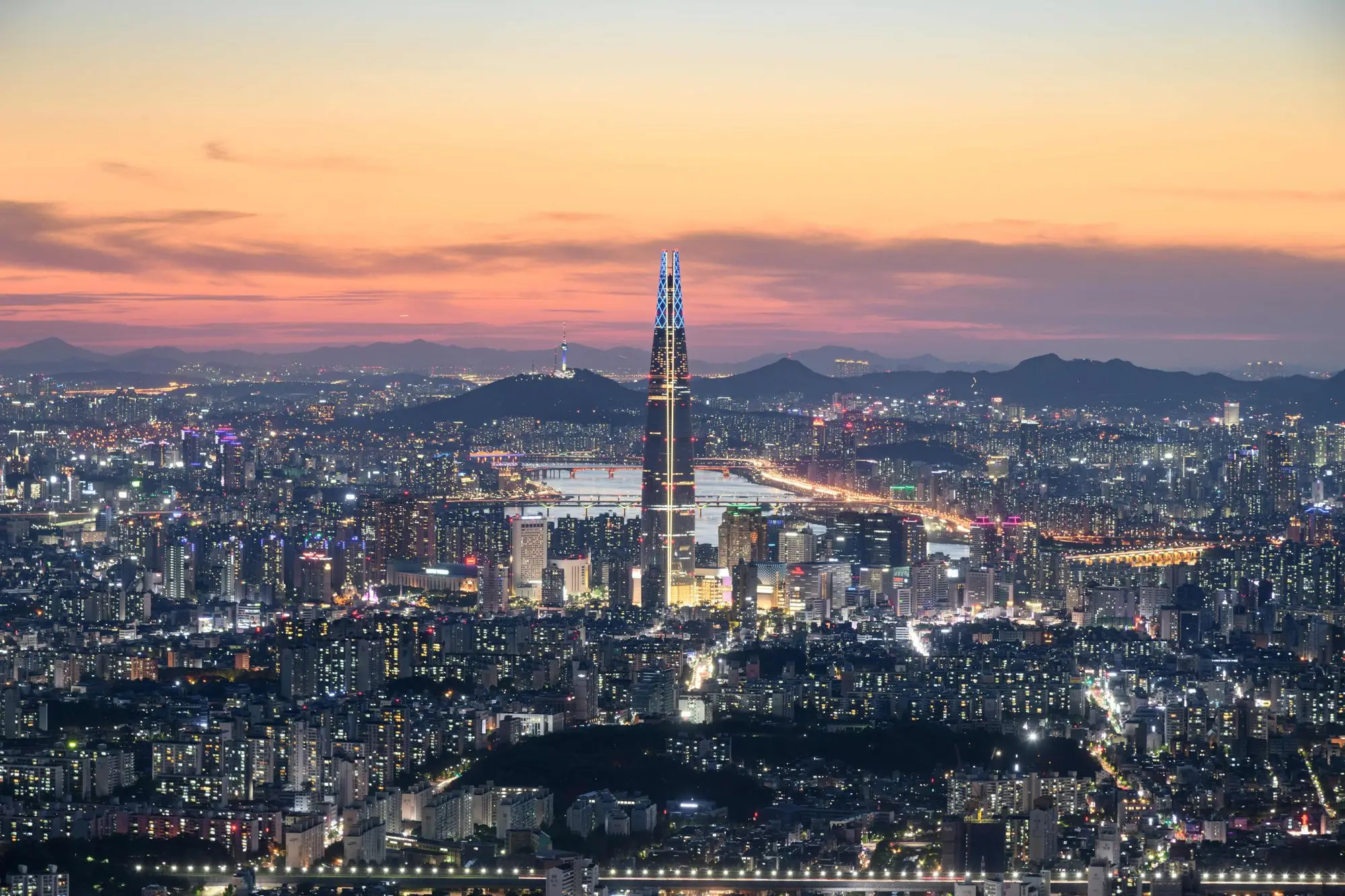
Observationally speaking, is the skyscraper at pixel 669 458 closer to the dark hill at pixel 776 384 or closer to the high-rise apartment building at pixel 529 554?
the high-rise apartment building at pixel 529 554

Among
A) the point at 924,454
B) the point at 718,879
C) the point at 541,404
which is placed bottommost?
the point at 718,879

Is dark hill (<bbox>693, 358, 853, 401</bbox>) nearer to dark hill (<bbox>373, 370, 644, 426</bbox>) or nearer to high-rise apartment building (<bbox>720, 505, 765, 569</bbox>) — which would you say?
dark hill (<bbox>373, 370, 644, 426</bbox>)

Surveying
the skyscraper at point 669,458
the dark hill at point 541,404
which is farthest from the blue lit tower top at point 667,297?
the dark hill at point 541,404

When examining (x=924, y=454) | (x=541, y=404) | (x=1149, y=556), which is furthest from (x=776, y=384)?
(x=1149, y=556)

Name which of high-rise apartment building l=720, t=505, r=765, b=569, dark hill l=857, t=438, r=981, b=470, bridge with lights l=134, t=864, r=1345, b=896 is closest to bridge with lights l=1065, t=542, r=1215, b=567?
high-rise apartment building l=720, t=505, r=765, b=569

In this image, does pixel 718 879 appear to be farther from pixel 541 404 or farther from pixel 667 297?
pixel 541 404

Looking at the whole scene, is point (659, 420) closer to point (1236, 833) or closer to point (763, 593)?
point (763, 593)

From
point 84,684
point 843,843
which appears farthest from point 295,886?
point 84,684
